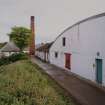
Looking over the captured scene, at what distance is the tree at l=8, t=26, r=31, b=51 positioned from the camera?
247 ft

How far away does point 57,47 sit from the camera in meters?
35.1

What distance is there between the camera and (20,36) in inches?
3049

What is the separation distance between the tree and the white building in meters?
45.4

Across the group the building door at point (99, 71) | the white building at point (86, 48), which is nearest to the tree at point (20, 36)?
the white building at point (86, 48)

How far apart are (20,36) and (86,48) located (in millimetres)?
57050

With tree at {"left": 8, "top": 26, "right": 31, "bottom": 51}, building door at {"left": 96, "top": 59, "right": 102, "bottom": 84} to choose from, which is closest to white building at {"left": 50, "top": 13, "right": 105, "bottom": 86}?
building door at {"left": 96, "top": 59, "right": 102, "bottom": 84}

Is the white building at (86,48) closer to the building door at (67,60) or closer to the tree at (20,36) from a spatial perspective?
the building door at (67,60)

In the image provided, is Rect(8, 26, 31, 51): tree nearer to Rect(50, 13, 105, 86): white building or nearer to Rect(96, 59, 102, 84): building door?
Rect(50, 13, 105, 86): white building

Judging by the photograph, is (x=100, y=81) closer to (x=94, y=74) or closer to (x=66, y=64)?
(x=94, y=74)

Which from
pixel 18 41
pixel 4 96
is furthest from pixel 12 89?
pixel 18 41

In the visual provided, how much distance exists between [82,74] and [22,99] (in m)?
13.1

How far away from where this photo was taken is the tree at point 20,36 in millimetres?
75312

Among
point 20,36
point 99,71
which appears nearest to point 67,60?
point 99,71

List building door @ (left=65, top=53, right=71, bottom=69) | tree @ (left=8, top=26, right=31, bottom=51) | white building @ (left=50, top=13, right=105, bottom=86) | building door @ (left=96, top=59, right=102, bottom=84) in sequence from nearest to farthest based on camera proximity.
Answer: white building @ (left=50, top=13, right=105, bottom=86)
building door @ (left=96, top=59, right=102, bottom=84)
building door @ (left=65, top=53, right=71, bottom=69)
tree @ (left=8, top=26, right=31, bottom=51)
